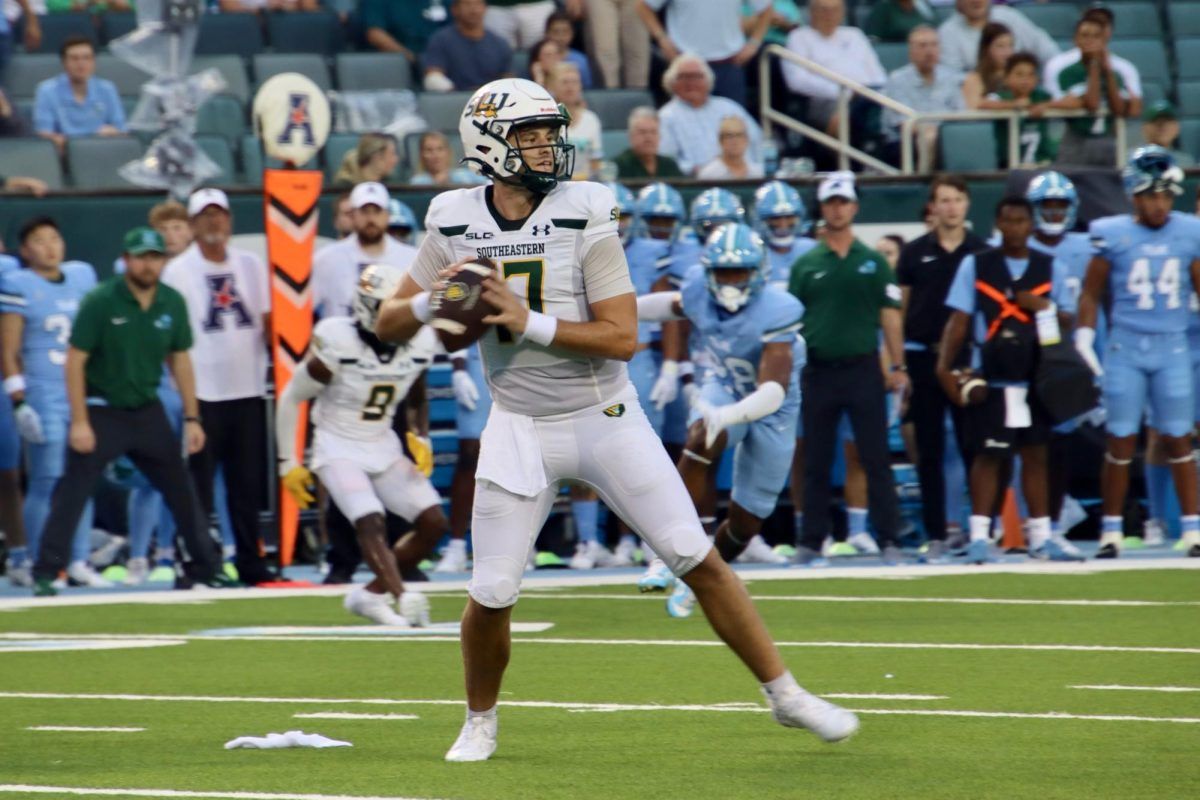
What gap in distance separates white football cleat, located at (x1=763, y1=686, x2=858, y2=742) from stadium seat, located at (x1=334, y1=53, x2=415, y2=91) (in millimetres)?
9437

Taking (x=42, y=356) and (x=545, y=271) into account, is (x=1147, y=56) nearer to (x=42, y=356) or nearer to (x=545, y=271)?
(x=42, y=356)

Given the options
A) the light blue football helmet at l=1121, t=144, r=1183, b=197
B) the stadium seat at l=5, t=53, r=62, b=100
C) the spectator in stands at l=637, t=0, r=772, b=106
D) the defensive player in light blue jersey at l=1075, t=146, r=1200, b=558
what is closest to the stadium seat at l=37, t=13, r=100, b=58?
the stadium seat at l=5, t=53, r=62, b=100

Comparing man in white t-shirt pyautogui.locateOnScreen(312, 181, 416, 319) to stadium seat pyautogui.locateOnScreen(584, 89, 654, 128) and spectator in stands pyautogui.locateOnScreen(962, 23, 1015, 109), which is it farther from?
spectator in stands pyautogui.locateOnScreen(962, 23, 1015, 109)

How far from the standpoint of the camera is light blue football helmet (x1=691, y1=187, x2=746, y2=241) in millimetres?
11289

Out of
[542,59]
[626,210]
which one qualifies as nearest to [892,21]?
[542,59]

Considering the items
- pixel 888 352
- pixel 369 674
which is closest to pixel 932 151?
pixel 888 352

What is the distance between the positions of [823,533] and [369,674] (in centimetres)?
443

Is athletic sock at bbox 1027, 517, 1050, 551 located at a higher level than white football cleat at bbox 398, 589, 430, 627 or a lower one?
lower

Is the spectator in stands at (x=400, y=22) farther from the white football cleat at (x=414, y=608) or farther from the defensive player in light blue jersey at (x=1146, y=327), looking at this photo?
the white football cleat at (x=414, y=608)

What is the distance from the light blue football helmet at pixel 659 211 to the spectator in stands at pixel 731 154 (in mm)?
1163

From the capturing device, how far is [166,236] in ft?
38.7

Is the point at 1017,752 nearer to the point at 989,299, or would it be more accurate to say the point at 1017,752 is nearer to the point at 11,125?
the point at 989,299

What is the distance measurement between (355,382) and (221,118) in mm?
4789

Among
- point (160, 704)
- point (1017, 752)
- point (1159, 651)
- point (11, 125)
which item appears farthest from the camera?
point (11, 125)
